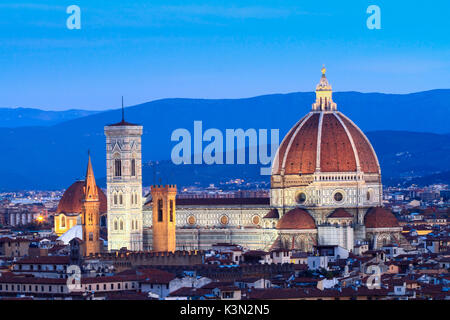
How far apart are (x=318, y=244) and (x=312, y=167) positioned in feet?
23.9

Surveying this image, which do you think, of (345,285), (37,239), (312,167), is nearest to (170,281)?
(345,285)

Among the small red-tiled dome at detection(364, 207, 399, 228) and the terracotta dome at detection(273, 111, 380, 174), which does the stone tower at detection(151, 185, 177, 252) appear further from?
the small red-tiled dome at detection(364, 207, 399, 228)

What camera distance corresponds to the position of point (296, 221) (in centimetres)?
10538

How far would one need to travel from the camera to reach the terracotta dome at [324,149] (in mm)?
109500

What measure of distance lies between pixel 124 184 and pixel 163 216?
27.4ft

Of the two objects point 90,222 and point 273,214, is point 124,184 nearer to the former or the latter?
point 90,222

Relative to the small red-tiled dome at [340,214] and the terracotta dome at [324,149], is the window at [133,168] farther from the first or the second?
the small red-tiled dome at [340,214]

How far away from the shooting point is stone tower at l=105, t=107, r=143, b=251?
356 feet

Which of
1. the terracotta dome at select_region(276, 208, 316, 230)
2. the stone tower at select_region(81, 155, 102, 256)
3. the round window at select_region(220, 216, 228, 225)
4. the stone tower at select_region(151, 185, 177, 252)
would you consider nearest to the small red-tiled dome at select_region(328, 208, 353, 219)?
the terracotta dome at select_region(276, 208, 316, 230)

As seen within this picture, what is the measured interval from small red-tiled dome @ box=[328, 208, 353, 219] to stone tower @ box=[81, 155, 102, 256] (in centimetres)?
1573

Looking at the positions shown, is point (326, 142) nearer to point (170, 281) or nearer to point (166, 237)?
point (166, 237)

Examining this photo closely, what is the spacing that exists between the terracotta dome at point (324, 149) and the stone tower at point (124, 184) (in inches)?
378

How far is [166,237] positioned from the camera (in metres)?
101

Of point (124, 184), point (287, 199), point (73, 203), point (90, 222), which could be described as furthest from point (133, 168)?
point (73, 203)
